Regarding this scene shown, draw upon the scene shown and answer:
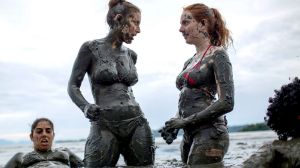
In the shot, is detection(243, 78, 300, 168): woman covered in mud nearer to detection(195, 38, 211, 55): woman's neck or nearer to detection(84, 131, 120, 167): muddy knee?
detection(195, 38, 211, 55): woman's neck

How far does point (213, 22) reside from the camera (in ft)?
19.6

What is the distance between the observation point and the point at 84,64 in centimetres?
642

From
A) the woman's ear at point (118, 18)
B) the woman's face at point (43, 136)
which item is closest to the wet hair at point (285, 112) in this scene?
the woman's ear at point (118, 18)

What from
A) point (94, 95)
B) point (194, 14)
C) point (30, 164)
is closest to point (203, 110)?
point (194, 14)

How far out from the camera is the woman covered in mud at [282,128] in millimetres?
4301

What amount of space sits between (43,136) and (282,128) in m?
4.22

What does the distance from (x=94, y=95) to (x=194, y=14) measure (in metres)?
1.65

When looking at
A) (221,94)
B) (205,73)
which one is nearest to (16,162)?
(205,73)

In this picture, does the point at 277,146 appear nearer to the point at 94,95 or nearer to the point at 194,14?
the point at 194,14

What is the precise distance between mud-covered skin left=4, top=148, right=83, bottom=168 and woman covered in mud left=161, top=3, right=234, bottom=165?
2190 millimetres

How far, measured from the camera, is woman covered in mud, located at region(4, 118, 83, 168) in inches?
286

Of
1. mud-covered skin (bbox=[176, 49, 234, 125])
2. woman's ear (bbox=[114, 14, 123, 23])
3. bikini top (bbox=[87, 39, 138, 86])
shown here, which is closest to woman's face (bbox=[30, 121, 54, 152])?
bikini top (bbox=[87, 39, 138, 86])

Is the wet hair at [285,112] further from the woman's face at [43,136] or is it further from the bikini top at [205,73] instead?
the woman's face at [43,136]

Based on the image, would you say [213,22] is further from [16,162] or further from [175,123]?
[16,162]
